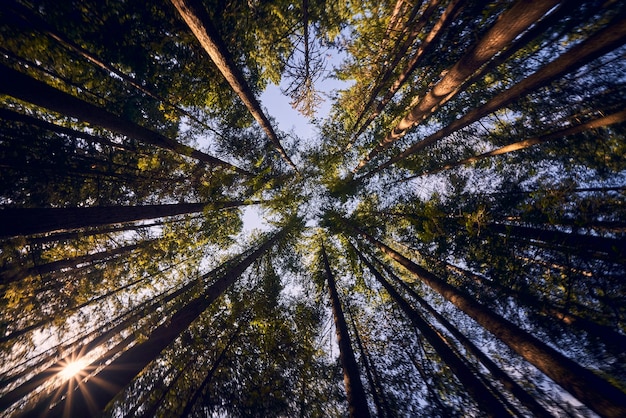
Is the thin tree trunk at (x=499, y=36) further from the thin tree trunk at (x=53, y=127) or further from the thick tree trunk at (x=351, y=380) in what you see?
the thin tree trunk at (x=53, y=127)

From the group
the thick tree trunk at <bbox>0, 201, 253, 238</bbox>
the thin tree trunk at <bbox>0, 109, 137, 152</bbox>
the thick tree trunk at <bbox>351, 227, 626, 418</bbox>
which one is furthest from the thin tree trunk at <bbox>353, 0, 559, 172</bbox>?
the thin tree trunk at <bbox>0, 109, 137, 152</bbox>

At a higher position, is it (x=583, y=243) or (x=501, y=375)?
(x=583, y=243)

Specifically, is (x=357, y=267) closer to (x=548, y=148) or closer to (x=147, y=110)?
(x=548, y=148)

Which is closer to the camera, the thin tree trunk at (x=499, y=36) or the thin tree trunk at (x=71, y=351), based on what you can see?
the thin tree trunk at (x=499, y=36)

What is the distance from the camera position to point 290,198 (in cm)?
1034

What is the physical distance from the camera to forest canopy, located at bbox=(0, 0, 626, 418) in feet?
13.2

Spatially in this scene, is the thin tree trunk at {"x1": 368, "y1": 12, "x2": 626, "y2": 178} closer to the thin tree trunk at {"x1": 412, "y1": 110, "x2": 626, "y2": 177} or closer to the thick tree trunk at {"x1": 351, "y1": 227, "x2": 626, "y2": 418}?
the thin tree trunk at {"x1": 412, "y1": 110, "x2": 626, "y2": 177}

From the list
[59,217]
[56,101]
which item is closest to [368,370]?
[59,217]

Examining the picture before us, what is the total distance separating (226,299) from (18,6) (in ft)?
30.8

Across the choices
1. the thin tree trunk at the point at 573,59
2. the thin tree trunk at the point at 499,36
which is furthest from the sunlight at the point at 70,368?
the thin tree trunk at the point at 573,59

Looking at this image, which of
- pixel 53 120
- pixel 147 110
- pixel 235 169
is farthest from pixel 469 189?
pixel 53 120

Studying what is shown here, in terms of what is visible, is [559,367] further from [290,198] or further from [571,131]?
[290,198]

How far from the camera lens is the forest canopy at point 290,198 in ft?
13.2

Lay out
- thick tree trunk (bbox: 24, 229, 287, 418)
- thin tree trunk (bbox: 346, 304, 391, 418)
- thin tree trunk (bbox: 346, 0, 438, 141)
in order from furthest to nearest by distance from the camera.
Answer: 1. thin tree trunk (bbox: 346, 304, 391, 418)
2. thin tree trunk (bbox: 346, 0, 438, 141)
3. thick tree trunk (bbox: 24, 229, 287, 418)
